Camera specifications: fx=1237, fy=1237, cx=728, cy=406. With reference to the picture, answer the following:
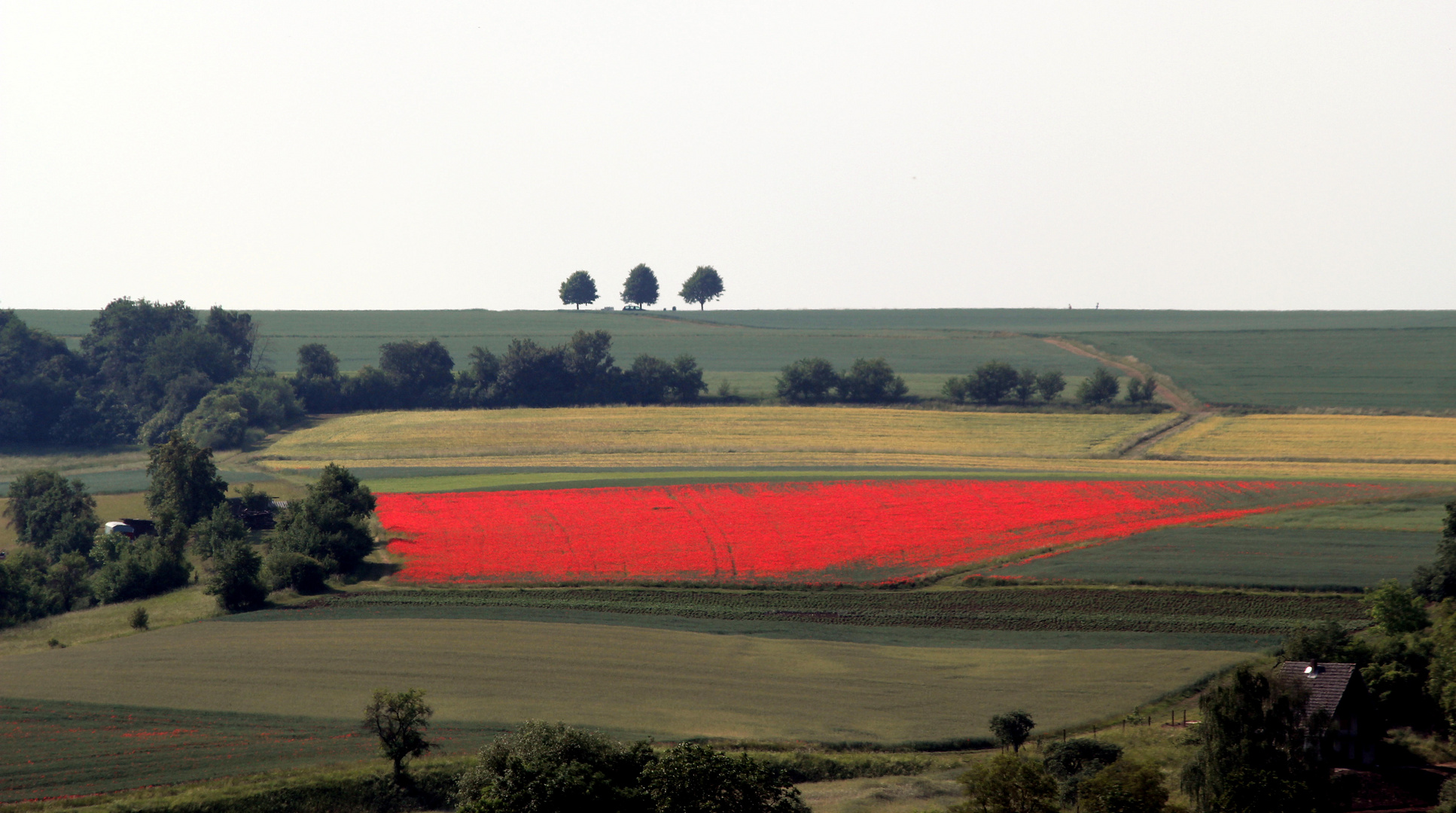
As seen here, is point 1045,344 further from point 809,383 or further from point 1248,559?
point 1248,559

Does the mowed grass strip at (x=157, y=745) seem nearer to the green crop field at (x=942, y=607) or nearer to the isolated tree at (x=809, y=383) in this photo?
the green crop field at (x=942, y=607)

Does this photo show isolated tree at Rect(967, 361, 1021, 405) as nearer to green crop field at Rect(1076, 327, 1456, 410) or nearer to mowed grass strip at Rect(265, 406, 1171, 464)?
mowed grass strip at Rect(265, 406, 1171, 464)

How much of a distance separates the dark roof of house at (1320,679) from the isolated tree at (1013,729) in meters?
8.99

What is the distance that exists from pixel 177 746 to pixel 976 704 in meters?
28.5

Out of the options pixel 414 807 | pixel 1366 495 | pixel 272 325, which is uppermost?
pixel 272 325

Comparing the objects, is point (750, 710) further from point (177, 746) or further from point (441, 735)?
point (177, 746)

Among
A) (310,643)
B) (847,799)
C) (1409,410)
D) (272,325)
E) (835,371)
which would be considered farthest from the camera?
(272,325)

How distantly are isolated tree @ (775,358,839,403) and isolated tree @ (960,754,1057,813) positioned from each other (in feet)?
330

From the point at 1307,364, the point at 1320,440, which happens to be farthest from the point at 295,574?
the point at 1307,364

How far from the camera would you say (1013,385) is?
12706 cm

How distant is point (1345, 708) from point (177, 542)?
211 feet

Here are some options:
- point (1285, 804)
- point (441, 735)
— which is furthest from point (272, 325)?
point (1285, 804)

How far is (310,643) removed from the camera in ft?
178

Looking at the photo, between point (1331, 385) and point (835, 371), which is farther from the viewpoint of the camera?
point (835, 371)
